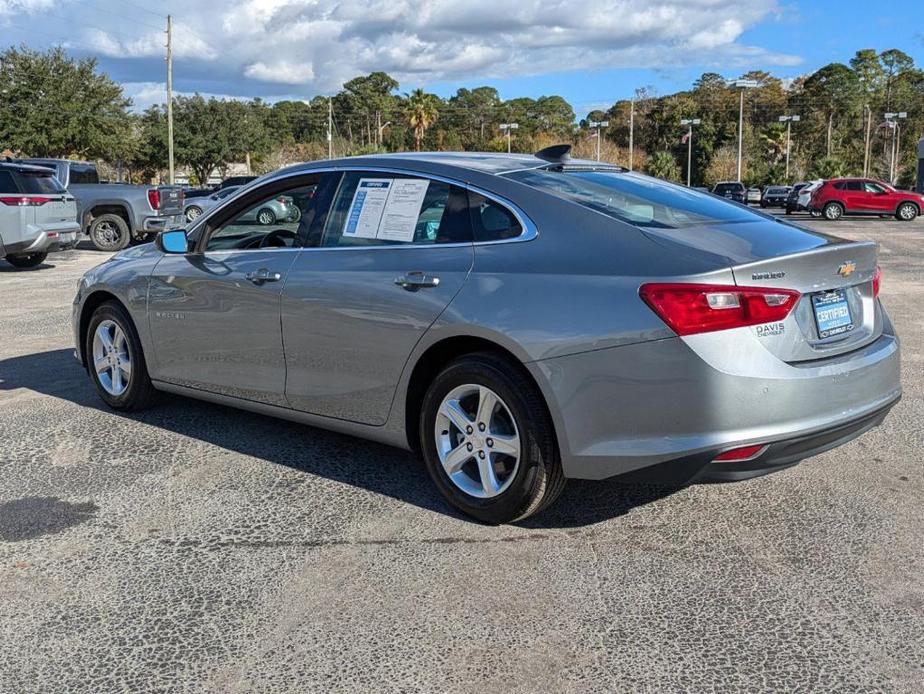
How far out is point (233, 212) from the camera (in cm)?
517

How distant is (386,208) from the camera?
442 centimetres

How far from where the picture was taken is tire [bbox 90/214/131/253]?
18859mm

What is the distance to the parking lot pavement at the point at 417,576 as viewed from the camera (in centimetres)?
289

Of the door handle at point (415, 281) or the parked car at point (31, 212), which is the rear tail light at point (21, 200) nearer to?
the parked car at point (31, 212)

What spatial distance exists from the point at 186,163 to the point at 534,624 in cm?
6951

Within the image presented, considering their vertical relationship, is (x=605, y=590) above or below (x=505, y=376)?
below

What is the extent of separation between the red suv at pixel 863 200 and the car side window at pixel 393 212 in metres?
34.9

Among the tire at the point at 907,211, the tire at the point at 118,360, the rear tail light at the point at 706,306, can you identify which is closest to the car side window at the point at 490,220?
the rear tail light at the point at 706,306

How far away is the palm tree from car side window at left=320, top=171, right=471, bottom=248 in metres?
81.6

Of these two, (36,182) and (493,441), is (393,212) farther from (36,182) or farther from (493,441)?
(36,182)

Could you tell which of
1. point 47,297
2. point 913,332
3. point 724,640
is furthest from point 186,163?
point 724,640

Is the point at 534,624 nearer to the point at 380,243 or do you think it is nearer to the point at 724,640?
the point at 724,640

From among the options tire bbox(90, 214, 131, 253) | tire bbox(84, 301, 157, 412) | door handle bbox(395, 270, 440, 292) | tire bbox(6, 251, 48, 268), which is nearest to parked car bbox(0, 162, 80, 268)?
tire bbox(6, 251, 48, 268)

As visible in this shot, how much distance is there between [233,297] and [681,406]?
8.59 ft
